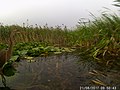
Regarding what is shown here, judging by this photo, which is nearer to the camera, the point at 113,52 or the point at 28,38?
the point at 113,52

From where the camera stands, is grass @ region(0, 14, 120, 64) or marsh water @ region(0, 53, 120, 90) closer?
marsh water @ region(0, 53, 120, 90)

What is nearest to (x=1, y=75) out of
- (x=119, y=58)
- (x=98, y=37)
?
(x=119, y=58)

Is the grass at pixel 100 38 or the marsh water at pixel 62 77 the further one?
the grass at pixel 100 38

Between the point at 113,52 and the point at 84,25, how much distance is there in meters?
2.09

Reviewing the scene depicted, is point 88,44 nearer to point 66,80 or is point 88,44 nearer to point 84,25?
point 84,25

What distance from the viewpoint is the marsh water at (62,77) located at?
255cm

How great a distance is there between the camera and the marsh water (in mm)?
2549

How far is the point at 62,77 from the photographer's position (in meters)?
2.88

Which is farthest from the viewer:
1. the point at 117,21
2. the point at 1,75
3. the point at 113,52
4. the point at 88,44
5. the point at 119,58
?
the point at 88,44

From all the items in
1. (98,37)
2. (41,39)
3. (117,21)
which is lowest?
(41,39)

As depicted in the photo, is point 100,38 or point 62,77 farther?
point 100,38

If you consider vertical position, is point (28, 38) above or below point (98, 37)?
below

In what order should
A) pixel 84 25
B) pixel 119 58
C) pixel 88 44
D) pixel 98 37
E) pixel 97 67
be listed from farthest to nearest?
pixel 84 25 < pixel 88 44 < pixel 98 37 < pixel 119 58 < pixel 97 67

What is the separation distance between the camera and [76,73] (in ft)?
9.93
